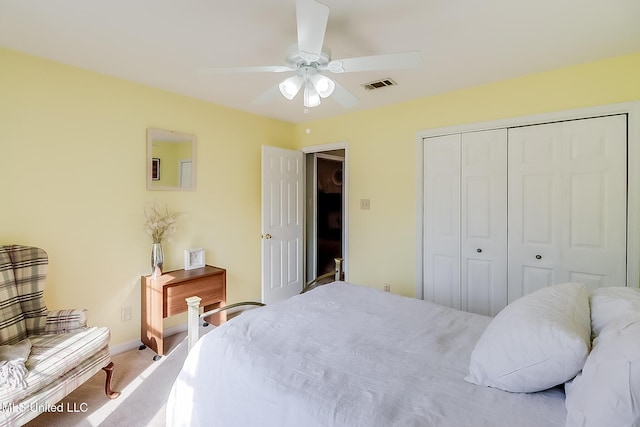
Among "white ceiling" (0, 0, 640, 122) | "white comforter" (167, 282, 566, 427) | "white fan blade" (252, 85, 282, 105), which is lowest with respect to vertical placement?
"white comforter" (167, 282, 566, 427)

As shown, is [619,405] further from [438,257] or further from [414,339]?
[438,257]

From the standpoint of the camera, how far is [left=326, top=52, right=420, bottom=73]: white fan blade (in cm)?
152

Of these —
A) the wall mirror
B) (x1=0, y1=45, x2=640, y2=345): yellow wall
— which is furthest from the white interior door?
the wall mirror

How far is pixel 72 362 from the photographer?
1.79 meters

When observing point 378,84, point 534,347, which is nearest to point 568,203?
point 378,84

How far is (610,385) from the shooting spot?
0.82 m

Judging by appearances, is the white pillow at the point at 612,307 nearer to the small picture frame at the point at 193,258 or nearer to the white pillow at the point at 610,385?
the white pillow at the point at 610,385

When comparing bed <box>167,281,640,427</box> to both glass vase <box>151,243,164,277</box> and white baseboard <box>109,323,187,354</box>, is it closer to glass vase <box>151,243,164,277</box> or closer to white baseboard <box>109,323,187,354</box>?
glass vase <box>151,243,164,277</box>

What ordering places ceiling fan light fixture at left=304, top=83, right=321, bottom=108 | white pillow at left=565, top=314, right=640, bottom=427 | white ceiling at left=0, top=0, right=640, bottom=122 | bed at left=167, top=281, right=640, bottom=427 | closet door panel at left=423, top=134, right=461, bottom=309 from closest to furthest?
white pillow at left=565, top=314, right=640, bottom=427, bed at left=167, top=281, right=640, bottom=427, white ceiling at left=0, top=0, right=640, bottom=122, ceiling fan light fixture at left=304, top=83, right=321, bottom=108, closet door panel at left=423, top=134, right=461, bottom=309

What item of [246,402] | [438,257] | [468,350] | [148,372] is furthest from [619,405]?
[148,372]

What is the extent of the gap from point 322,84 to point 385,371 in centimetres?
153

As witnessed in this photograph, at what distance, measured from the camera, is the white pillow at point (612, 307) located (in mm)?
1133

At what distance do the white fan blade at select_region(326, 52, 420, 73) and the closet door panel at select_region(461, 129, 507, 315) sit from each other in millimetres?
1620

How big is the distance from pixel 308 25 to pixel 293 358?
1.46 m
